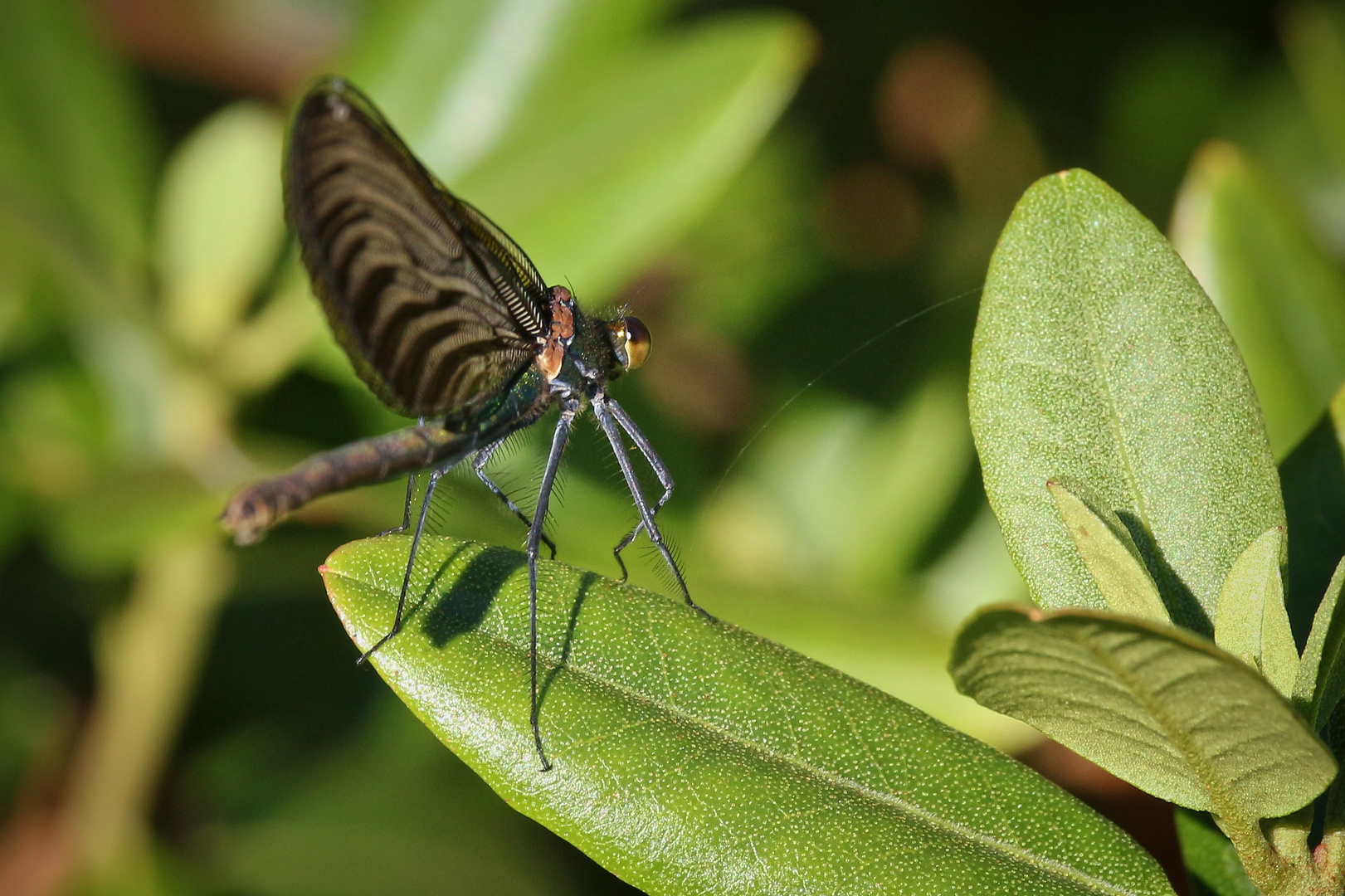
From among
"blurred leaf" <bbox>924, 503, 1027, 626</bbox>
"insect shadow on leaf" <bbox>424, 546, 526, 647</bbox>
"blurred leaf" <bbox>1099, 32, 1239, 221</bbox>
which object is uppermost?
"blurred leaf" <bbox>1099, 32, 1239, 221</bbox>

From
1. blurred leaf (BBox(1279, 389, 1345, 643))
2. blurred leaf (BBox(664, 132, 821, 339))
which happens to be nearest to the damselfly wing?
blurred leaf (BBox(1279, 389, 1345, 643))

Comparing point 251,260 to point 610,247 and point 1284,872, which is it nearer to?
point 610,247

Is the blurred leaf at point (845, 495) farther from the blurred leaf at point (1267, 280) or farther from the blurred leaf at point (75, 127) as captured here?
the blurred leaf at point (75, 127)

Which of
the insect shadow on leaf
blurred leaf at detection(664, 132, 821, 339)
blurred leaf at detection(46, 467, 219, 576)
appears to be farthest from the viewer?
blurred leaf at detection(664, 132, 821, 339)

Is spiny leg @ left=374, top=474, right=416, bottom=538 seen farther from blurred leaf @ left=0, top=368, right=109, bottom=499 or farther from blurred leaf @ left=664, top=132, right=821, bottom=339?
blurred leaf @ left=664, top=132, right=821, bottom=339

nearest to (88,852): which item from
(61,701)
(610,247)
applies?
(61,701)

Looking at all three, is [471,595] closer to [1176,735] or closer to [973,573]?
[1176,735]

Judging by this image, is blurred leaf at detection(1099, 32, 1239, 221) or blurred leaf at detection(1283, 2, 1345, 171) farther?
blurred leaf at detection(1099, 32, 1239, 221)
